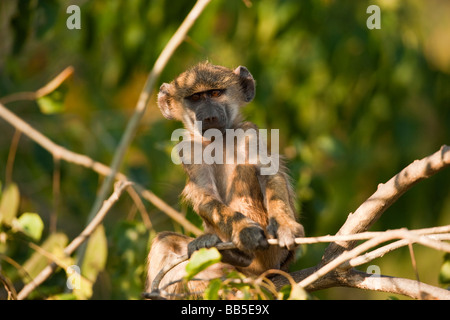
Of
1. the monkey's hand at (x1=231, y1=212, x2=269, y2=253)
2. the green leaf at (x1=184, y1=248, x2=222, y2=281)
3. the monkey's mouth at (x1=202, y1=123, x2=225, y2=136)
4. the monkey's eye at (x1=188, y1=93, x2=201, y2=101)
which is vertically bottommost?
the green leaf at (x1=184, y1=248, x2=222, y2=281)

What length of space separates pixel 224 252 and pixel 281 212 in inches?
22.5

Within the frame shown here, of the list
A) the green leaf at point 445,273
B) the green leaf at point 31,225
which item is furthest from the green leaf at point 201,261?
the green leaf at point 445,273

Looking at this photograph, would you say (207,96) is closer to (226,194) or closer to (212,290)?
(226,194)

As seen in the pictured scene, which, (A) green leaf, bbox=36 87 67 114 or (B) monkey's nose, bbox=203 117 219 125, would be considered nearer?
(B) monkey's nose, bbox=203 117 219 125

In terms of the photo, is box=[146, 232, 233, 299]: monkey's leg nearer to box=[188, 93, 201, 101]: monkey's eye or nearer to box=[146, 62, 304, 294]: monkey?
box=[146, 62, 304, 294]: monkey

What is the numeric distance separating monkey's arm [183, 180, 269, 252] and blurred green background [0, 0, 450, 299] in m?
1.04

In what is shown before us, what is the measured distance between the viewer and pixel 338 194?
10.7 metres

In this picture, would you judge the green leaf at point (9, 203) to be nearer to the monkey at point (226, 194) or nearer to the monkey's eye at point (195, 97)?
the monkey at point (226, 194)

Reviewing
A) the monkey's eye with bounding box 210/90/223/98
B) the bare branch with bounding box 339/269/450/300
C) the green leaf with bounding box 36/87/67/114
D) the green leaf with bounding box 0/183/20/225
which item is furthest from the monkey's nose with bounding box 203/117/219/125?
the bare branch with bounding box 339/269/450/300

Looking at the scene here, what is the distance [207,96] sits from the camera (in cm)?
651

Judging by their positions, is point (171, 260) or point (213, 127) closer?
point (171, 260)

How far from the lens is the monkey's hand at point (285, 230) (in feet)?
16.7

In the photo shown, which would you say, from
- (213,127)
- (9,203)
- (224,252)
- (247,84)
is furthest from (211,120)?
(9,203)

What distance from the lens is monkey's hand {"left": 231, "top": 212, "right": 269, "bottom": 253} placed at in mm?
5227
